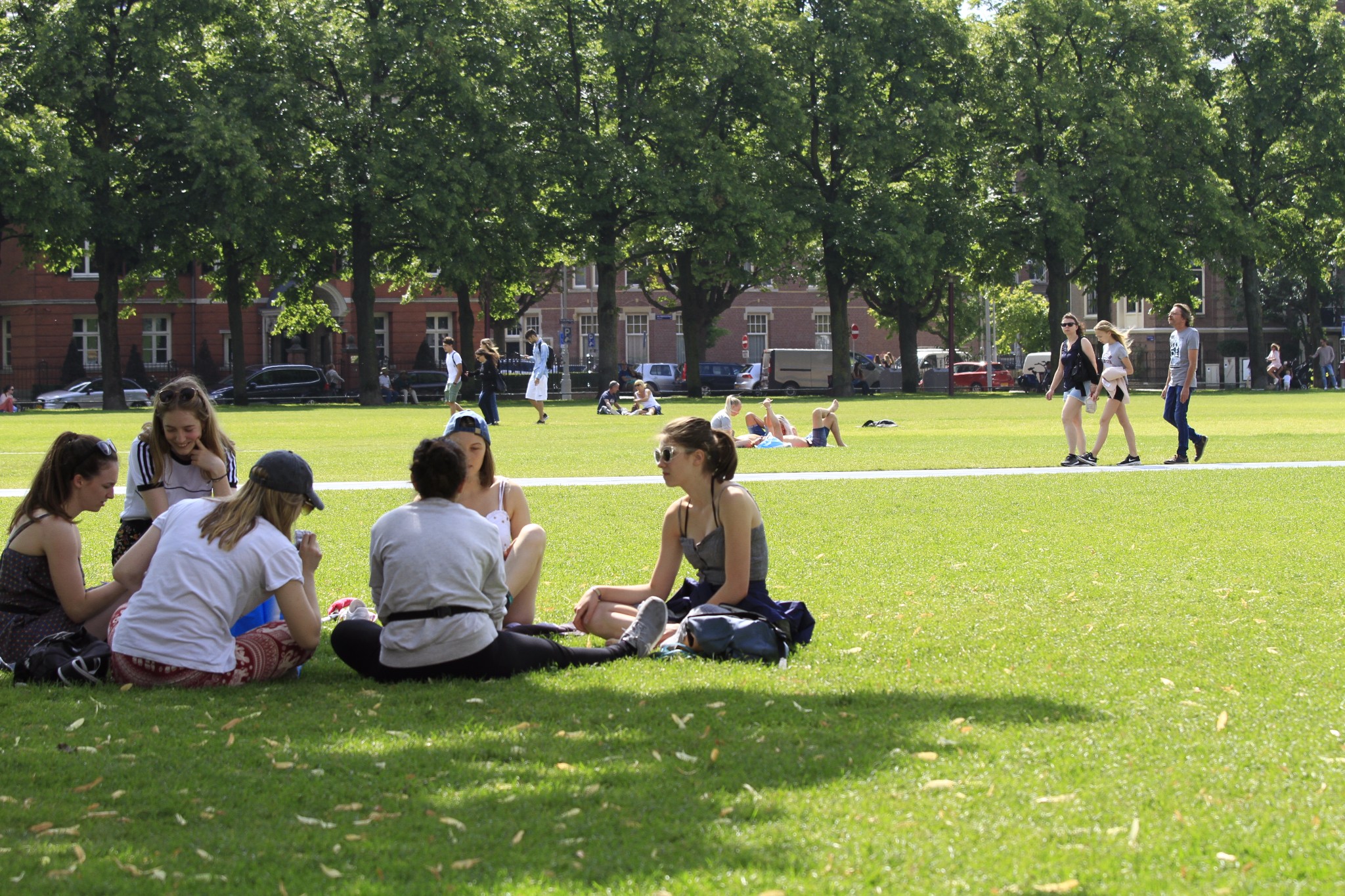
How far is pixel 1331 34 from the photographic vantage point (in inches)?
2203

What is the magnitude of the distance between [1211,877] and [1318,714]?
1.87 m

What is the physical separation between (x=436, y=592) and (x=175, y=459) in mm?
2126

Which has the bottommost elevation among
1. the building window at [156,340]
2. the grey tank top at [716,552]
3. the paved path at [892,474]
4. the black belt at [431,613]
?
the paved path at [892,474]

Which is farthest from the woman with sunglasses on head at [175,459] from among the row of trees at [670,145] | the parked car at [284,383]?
the parked car at [284,383]

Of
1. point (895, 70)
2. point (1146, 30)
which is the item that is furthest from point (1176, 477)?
point (1146, 30)

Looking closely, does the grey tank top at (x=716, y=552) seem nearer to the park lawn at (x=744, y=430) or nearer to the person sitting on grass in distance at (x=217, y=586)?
the person sitting on grass in distance at (x=217, y=586)

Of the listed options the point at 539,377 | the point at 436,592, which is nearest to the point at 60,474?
the point at 436,592

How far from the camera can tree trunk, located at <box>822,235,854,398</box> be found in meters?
52.1

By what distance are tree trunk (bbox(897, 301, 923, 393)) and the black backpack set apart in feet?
177

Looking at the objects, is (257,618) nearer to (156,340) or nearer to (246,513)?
(246,513)

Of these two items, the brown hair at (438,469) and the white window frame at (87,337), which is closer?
the brown hair at (438,469)

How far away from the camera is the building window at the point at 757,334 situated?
278ft

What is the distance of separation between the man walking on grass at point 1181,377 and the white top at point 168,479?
12499 mm

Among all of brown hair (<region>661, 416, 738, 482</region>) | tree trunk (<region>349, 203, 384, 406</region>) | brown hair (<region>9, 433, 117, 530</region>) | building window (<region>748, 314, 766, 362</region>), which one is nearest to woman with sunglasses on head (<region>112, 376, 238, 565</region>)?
brown hair (<region>9, 433, 117, 530</region>)
